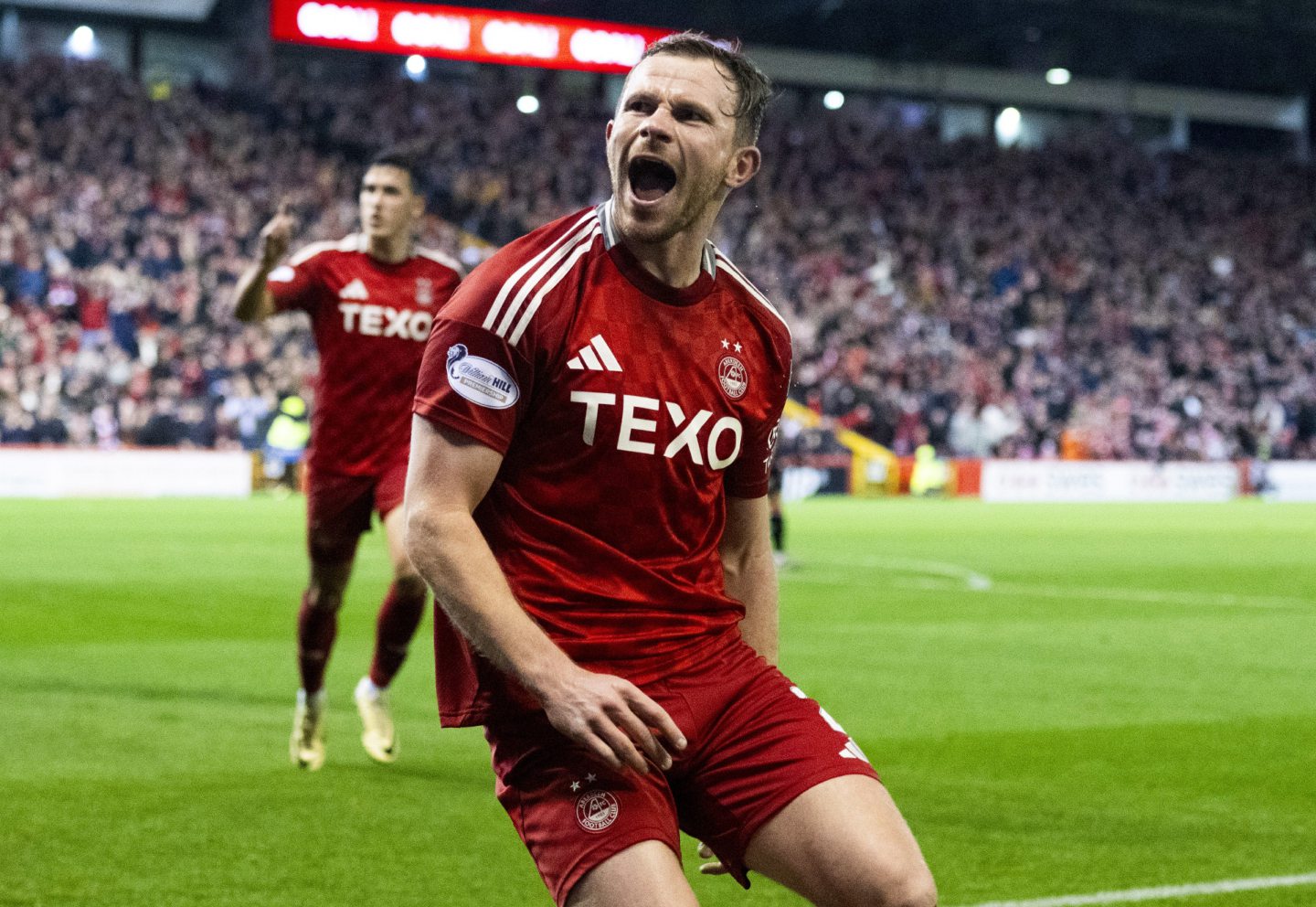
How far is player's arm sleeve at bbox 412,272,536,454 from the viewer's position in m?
3.15

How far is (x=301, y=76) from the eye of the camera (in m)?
39.8

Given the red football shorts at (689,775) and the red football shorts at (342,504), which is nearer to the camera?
the red football shorts at (689,775)

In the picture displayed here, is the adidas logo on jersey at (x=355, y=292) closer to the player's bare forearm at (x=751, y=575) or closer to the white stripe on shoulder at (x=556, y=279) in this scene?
the player's bare forearm at (x=751, y=575)

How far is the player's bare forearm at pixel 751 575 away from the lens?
12.2ft

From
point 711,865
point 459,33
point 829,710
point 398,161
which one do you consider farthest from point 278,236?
point 459,33

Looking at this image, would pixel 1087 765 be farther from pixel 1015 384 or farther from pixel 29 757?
pixel 1015 384

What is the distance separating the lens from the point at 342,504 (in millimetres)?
7602

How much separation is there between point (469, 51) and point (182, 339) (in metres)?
8.01

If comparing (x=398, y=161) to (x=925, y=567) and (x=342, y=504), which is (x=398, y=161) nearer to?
(x=342, y=504)

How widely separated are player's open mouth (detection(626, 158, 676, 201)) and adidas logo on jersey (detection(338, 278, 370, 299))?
4.59 m

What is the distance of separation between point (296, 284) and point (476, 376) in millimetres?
4795

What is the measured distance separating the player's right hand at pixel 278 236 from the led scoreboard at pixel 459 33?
1045 inches

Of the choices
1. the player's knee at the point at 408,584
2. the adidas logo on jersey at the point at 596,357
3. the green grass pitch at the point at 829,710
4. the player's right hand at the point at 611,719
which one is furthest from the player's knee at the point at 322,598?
the player's right hand at the point at 611,719

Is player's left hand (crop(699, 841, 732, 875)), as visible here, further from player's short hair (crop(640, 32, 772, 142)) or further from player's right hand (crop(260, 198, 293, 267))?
player's right hand (crop(260, 198, 293, 267))
